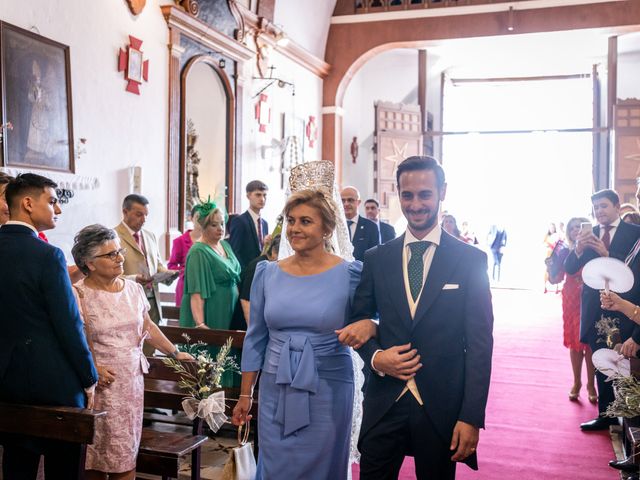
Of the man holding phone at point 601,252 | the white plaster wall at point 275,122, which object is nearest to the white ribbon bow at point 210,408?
the man holding phone at point 601,252

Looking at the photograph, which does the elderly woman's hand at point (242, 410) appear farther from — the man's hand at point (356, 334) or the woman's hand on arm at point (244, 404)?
the man's hand at point (356, 334)

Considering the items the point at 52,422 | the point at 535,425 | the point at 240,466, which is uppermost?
the point at 52,422

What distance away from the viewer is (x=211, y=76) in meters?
9.40

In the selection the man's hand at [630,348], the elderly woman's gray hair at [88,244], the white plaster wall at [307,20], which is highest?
the white plaster wall at [307,20]

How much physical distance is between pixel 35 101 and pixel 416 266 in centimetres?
445

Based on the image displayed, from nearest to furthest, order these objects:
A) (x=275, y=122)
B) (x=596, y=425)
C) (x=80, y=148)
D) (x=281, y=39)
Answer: (x=596, y=425) < (x=80, y=148) < (x=281, y=39) < (x=275, y=122)

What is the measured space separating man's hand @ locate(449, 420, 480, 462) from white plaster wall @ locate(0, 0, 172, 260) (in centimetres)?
452

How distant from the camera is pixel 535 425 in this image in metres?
5.62

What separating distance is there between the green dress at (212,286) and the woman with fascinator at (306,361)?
77.0 inches

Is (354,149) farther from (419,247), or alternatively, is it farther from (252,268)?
(419,247)

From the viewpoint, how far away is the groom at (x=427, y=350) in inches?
93.9

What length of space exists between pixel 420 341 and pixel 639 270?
2213 mm

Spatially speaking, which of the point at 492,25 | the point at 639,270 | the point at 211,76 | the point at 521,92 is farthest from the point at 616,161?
the point at 639,270

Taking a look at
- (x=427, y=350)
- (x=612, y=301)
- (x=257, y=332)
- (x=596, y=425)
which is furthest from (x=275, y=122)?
(x=427, y=350)
